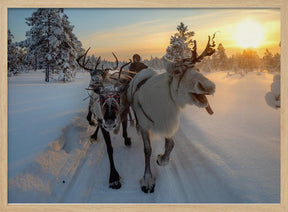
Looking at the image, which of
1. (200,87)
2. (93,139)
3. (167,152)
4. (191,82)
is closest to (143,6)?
(191,82)

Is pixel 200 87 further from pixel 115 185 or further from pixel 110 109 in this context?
pixel 115 185

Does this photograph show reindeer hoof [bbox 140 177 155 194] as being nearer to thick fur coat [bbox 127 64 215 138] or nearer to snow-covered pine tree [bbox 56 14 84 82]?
thick fur coat [bbox 127 64 215 138]

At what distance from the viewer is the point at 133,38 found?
13.4 feet

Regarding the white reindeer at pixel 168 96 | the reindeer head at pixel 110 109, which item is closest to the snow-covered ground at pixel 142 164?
the white reindeer at pixel 168 96

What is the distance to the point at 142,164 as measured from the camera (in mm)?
4047

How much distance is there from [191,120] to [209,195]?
368 cm

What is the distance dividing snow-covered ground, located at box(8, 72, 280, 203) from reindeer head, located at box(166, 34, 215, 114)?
136 centimetres

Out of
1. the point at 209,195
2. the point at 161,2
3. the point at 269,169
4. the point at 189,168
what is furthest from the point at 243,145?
the point at 161,2

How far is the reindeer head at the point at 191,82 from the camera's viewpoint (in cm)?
225

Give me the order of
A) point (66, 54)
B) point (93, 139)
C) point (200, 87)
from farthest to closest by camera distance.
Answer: point (66, 54) → point (93, 139) → point (200, 87)

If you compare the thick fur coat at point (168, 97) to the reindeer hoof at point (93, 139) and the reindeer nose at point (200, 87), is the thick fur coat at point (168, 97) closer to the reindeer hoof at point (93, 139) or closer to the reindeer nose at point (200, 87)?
the reindeer nose at point (200, 87)

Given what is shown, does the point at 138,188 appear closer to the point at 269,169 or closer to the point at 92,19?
the point at 269,169

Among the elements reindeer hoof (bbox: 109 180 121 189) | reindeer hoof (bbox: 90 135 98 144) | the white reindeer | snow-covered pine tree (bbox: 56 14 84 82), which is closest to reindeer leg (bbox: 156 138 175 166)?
the white reindeer

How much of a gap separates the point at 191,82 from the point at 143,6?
1949 millimetres
